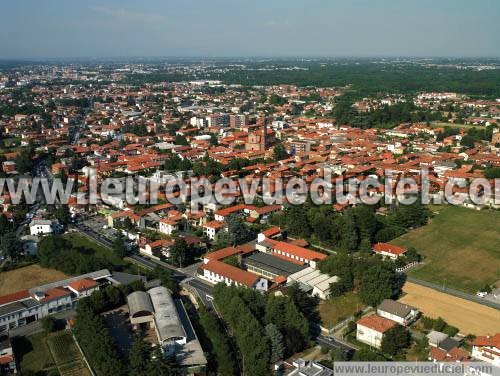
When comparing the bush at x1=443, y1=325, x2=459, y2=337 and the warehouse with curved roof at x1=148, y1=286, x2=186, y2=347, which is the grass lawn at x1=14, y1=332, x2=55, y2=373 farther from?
the bush at x1=443, y1=325, x2=459, y2=337

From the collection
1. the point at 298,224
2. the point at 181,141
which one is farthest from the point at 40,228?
the point at 181,141

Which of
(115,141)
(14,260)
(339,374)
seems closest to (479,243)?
(339,374)

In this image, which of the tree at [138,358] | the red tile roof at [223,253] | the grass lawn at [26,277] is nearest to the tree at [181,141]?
the red tile roof at [223,253]

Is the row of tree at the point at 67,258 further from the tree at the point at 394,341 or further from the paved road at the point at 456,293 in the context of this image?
the paved road at the point at 456,293

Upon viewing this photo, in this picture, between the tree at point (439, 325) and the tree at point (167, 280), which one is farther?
the tree at point (167, 280)

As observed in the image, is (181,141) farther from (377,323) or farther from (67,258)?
(377,323)

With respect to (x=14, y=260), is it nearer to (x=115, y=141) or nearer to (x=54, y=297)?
(x=54, y=297)
